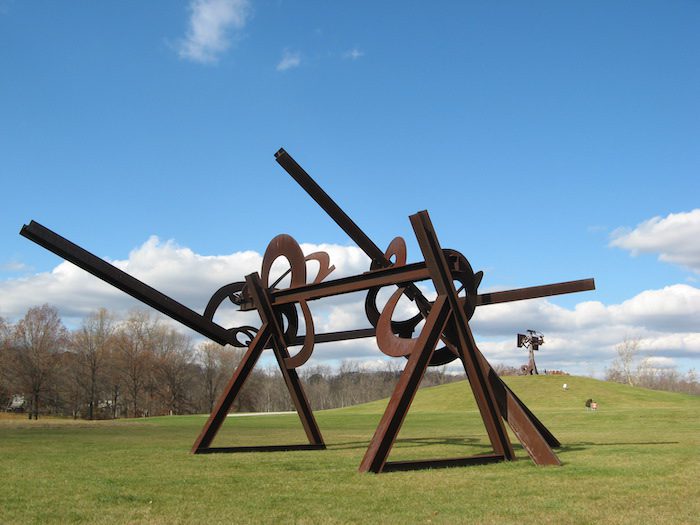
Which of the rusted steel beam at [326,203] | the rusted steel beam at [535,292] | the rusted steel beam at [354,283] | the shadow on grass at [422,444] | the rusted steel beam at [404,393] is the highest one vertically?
the rusted steel beam at [326,203]

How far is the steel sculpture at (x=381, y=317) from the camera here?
34.8ft

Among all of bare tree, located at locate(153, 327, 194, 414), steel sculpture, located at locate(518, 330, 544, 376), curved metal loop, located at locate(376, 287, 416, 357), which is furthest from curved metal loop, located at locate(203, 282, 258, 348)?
bare tree, located at locate(153, 327, 194, 414)

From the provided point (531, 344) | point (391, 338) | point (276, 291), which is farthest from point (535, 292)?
point (531, 344)

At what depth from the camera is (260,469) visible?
10.4 meters

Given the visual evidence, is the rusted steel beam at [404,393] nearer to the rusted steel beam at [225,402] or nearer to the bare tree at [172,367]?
the rusted steel beam at [225,402]

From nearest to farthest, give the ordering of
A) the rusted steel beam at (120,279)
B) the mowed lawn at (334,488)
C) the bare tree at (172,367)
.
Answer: the mowed lawn at (334,488) → the rusted steel beam at (120,279) → the bare tree at (172,367)

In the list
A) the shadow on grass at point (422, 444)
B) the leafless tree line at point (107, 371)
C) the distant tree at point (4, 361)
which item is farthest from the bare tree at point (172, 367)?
the shadow on grass at point (422, 444)

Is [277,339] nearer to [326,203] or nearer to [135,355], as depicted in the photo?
[326,203]

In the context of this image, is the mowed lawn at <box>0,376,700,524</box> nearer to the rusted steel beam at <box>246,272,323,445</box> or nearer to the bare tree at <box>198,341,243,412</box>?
the rusted steel beam at <box>246,272,323,445</box>

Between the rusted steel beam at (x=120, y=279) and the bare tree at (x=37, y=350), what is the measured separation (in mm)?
49475

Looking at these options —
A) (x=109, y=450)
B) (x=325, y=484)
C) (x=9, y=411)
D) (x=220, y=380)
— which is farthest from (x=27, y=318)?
(x=325, y=484)

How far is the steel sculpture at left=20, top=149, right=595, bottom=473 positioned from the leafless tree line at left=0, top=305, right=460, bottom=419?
166 feet

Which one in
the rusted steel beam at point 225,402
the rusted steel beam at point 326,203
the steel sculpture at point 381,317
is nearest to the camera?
the steel sculpture at point 381,317

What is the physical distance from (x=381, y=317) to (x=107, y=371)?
6066 centimetres
